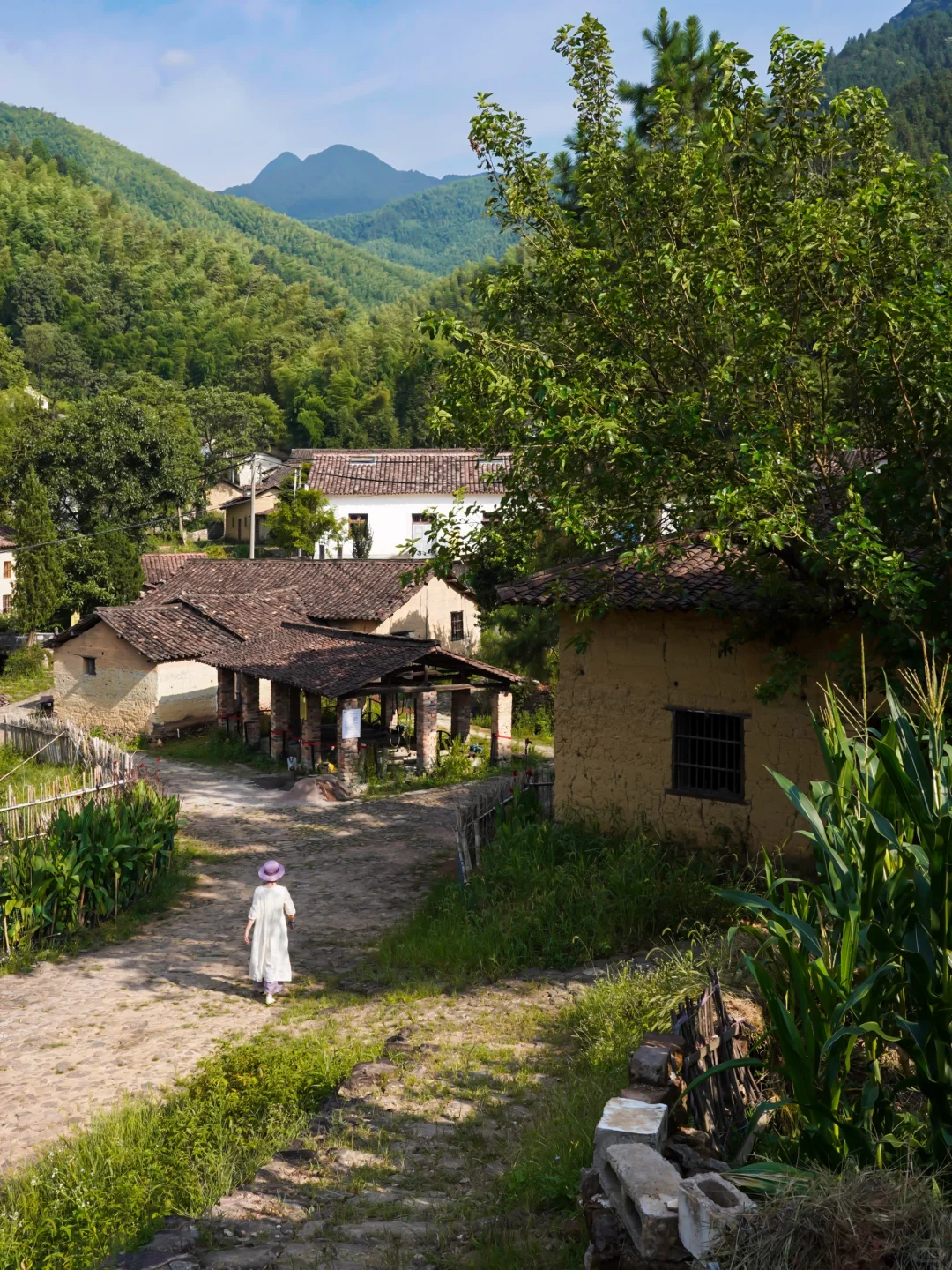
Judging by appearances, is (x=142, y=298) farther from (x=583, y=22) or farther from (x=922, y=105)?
(x=583, y=22)

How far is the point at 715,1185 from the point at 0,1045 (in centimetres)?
743

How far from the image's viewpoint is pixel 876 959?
16.6 ft

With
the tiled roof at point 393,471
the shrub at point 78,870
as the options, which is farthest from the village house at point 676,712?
the tiled roof at point 393,471

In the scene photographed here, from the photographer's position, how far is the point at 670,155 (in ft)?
39.0

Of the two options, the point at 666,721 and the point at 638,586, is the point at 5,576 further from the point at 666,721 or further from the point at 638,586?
the point at 666,721

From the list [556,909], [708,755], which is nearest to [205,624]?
[708,755]

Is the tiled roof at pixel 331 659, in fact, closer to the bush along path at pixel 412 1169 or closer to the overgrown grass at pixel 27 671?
the overgrown grass at pixel 27 671

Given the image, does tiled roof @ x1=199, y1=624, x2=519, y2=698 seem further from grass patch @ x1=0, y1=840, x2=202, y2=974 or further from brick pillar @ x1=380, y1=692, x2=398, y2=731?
grass patch @ x1=0, y1=840, x2=202, y2=974

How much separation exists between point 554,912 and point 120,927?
5.32 m

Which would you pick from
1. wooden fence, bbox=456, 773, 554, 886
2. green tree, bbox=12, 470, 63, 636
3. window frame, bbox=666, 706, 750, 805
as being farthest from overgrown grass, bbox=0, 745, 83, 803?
green tree, bbox=12, 470, 63, 636

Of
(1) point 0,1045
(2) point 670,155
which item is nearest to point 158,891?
(1) point 0,1045

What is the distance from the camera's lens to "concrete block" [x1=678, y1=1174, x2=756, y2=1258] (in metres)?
4.21

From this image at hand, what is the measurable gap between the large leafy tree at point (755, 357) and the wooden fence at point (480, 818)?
13.9 feet

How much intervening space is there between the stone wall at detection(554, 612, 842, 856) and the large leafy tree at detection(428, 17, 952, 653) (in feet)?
3.34
